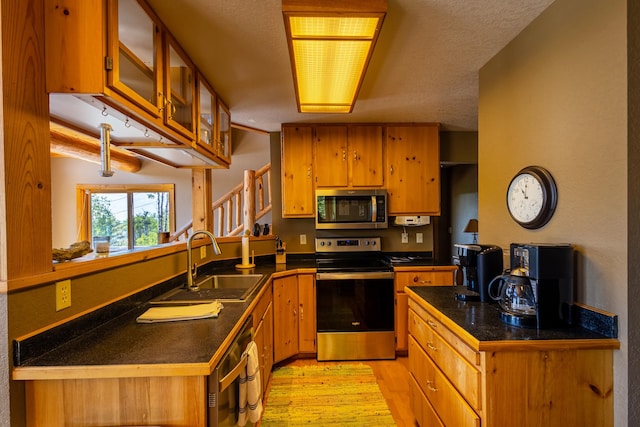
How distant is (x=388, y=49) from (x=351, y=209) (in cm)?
172

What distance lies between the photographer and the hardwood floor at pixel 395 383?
2.24m

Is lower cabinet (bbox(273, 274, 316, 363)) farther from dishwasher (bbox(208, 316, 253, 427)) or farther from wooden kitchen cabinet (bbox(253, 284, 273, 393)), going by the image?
dishwasher (bbox(208, 316, 253, 427))

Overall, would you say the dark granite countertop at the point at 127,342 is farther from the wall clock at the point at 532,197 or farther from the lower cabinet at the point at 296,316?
the wall clock at the point at 532,197

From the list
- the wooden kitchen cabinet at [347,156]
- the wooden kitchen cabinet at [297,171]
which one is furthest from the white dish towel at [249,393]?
the wooden kitchen cabinet at [347,156]

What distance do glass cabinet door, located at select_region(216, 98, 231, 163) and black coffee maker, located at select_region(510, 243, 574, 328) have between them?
7.13ft

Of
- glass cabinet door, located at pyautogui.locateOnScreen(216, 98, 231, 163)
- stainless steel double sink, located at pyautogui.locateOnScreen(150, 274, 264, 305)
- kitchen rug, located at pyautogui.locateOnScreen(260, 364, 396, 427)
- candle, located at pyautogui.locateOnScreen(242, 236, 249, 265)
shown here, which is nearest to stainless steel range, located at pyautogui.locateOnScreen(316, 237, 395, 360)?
kitchen rug, located at pyautogui.locateOnScreen(260, 364, 396, 427)

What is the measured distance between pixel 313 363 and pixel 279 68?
2.58m

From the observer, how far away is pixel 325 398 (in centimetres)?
245

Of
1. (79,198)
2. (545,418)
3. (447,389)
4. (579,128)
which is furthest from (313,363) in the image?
(79,198)

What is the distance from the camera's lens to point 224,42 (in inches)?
73.4

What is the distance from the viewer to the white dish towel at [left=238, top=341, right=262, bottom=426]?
147cm

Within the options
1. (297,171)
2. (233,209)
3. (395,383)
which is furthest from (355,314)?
(233,209)

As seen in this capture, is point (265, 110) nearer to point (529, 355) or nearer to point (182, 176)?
point (529, 355)

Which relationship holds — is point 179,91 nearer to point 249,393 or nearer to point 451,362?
point 249,393
